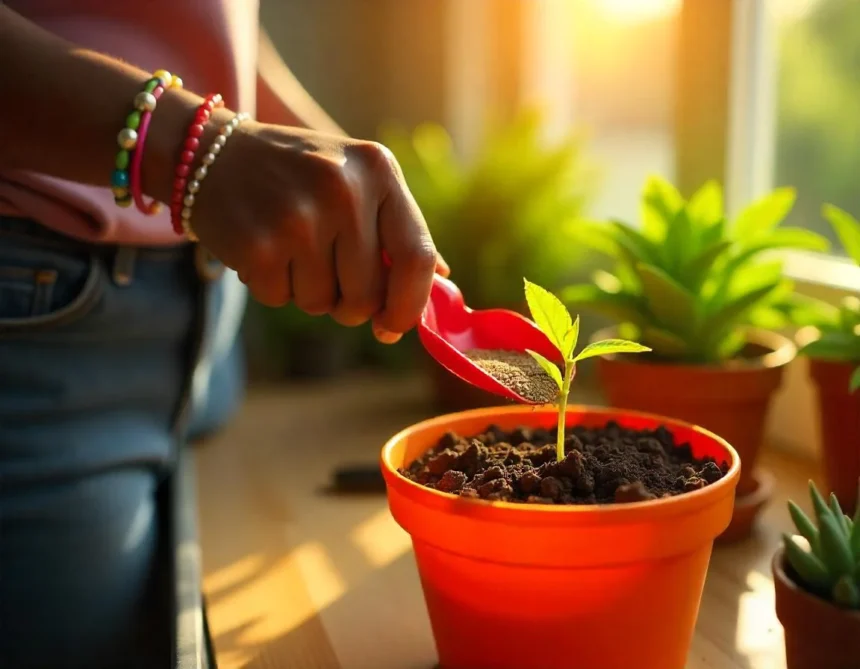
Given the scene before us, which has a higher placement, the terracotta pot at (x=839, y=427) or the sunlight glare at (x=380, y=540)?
the terracotta pot at (x=839, y=427)

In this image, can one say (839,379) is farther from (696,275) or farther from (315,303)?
(315,303)

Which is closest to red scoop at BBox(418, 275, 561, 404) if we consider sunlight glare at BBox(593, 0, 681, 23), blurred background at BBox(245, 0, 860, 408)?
blurred background at BBox(245, 0, 860, 408)

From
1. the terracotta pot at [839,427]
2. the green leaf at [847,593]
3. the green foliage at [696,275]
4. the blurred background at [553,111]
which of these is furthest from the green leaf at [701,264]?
the green leaf at [847,593]

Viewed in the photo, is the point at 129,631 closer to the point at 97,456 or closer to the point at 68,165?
the point at 97,456

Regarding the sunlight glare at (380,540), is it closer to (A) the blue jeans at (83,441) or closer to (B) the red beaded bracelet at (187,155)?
(A) the blue jeans at (83,441)

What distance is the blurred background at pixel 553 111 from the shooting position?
944 millimetres

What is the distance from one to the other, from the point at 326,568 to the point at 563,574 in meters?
0.31

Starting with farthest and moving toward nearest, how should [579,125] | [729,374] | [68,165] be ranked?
[579,125]
[729,374]
[68,165]

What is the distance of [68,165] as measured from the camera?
0.56m

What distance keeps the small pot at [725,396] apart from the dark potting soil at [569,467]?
132 mm

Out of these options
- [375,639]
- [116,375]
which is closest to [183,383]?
[116,375]

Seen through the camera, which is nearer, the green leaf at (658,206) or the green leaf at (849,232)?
the green leaf at (849,232)

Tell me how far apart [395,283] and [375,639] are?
0.24m

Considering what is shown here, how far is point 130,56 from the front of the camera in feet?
2.29
